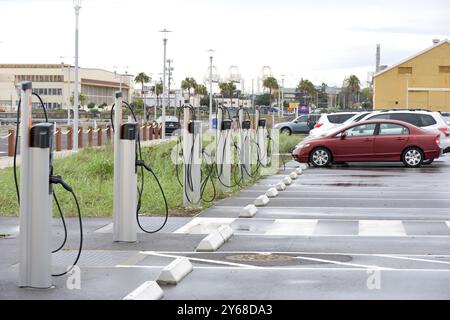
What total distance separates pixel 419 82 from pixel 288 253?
75770 mm

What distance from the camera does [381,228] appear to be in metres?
13.1

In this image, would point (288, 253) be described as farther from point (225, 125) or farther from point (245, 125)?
point (245, 125)

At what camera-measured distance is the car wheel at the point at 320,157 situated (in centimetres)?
2780

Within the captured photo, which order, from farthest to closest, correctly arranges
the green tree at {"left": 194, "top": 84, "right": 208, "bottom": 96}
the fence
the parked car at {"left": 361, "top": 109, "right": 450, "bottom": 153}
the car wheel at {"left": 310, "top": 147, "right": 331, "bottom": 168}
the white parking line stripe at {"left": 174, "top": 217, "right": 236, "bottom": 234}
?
the green tree at {"left": 194, "top": 84, "right": 208, "bottom": 96} → the fence → the parked car at {"left": 361, "top": 109, "right": 450, "bottom": 153} → the car wheel at {"left": 310, "top": 147, "right": 331, "bottom": 168} → the white parking line stripe at {"left": 174, "top": 217, "right": 236, "bottom": 234}

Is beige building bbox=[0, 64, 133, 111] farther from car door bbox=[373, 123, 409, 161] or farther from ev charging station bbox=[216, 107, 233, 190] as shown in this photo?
ev charging station bbox=[216, 107, 233, 190]

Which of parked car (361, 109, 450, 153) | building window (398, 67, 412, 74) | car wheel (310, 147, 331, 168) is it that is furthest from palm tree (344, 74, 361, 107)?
car wheel (310, 147, 331, 168)

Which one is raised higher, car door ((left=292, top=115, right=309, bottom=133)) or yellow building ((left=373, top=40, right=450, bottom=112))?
yellow building ((left=373, top=40, right=450, bottom=112))

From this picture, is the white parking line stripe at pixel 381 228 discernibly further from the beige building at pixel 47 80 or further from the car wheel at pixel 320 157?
the beige building at pixel 47 80

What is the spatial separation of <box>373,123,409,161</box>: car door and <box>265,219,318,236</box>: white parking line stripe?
44.8 ft

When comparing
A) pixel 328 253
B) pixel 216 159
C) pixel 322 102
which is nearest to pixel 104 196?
pixel 216 159

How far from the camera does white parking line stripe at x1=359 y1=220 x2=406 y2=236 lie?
12.5 meters

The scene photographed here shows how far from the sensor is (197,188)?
15914mm

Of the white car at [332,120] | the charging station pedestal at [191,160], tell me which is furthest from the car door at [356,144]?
the charging station pedestal at [191,160]

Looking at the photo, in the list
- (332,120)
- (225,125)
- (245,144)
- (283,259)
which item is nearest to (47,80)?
(332,120)
